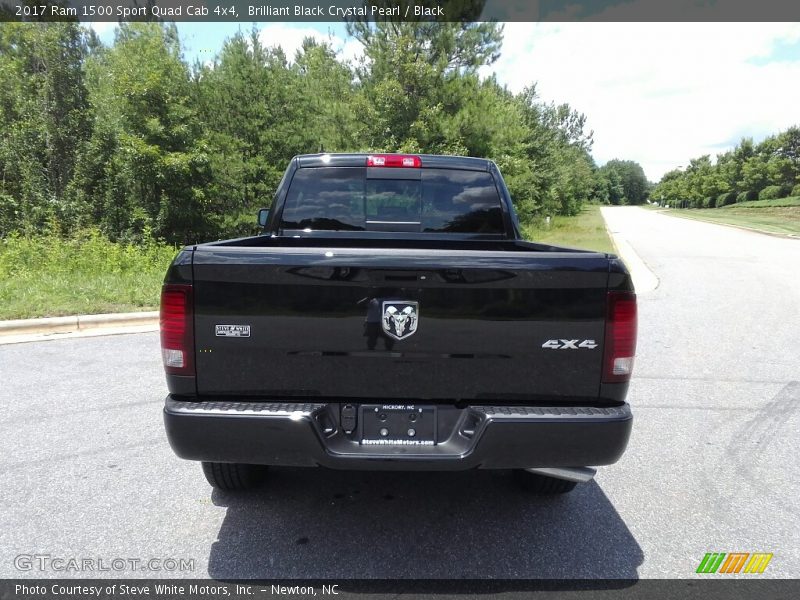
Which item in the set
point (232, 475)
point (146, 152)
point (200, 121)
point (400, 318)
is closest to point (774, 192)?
point (200, 121)

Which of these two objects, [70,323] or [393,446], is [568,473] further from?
[70,323]

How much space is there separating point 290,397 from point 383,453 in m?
0.50

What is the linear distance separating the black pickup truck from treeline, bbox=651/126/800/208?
239ft

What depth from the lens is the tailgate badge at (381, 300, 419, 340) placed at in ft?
8.18

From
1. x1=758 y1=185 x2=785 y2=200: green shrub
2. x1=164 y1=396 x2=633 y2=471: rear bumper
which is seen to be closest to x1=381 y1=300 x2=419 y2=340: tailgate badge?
x1=164 y1=396 x2=633 y2=471: rear bumper

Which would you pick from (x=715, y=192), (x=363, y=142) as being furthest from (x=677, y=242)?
(x=715, y=192)

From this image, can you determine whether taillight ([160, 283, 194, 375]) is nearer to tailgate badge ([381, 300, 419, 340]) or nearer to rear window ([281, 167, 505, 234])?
tailgate badge ([381, 300, 419, 340])

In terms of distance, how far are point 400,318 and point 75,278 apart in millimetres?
9763

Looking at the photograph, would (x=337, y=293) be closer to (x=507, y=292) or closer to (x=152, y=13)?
(x=507, y=292)

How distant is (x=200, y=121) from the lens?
2005 centimetres

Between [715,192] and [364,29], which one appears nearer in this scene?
[364,29]

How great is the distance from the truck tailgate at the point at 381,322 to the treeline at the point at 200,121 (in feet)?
48.3

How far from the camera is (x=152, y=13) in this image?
26.5m

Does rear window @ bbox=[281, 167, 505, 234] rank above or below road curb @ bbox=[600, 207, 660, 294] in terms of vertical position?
above
